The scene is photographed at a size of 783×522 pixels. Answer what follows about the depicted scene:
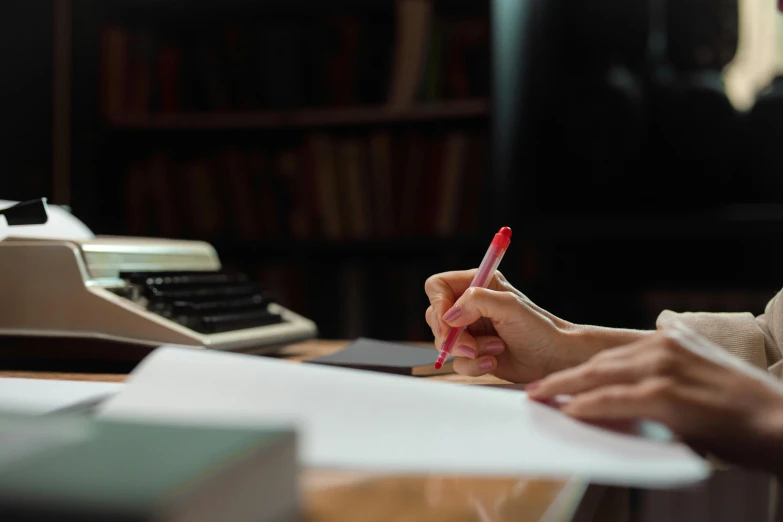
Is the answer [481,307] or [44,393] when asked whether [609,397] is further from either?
[44,393]

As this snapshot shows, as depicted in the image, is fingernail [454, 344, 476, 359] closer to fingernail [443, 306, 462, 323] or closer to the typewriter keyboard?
fingernail [443, 306, 462, 323]

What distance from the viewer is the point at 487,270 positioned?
0.90 m

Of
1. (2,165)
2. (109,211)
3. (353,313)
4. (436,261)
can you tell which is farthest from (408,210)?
(2,165)

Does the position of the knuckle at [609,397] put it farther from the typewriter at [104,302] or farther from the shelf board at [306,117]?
the shelf board at [306,117]

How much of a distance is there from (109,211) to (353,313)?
2.72 feet

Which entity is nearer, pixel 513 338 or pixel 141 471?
pixel 141 471

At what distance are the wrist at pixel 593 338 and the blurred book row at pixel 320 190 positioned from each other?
1.17 m

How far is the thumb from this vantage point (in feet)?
2.75

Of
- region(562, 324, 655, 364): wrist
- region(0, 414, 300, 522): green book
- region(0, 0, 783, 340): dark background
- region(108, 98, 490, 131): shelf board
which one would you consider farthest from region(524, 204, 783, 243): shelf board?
region(0, 414, 300, 522): green book

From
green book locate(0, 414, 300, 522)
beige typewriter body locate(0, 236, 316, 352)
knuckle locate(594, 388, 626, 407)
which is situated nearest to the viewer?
green book locate(0, 414, 300, 522)

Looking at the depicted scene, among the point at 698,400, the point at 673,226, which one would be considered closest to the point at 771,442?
the point at 698,400

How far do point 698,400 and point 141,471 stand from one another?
37 cm

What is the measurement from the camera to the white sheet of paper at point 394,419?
1.42ft

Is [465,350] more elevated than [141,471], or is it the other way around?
[141,471]
